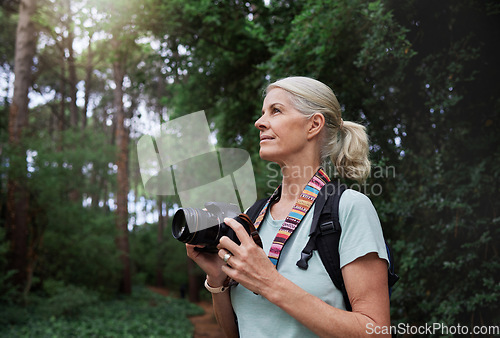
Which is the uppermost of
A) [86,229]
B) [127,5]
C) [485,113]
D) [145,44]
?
[127,5]

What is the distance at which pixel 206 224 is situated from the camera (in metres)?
1.36

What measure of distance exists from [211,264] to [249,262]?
11.7 inches

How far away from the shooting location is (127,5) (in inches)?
265

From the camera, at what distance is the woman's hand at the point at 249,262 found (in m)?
1.25

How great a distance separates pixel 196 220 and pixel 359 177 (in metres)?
0.68

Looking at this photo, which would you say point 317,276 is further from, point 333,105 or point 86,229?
point 86,229

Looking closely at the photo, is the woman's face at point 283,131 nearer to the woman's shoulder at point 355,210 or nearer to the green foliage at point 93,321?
the woman's shoulder at point 355,210

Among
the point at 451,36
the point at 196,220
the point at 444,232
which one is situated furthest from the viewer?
the point at 451,36

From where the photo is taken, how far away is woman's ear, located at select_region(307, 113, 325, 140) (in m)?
1.59

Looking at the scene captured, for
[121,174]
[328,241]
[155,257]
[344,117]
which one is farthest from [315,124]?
[155,257]

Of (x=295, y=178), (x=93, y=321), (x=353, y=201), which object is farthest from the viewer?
(x=93, y=321)

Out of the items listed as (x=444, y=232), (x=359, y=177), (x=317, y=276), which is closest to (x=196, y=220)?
(x=317, y=276)

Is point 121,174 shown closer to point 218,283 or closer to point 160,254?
point 160,254

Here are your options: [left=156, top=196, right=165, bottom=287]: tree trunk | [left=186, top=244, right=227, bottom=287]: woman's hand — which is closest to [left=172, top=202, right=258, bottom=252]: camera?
[left=186, top=244, right=227, bottom=287]: woman's hand
